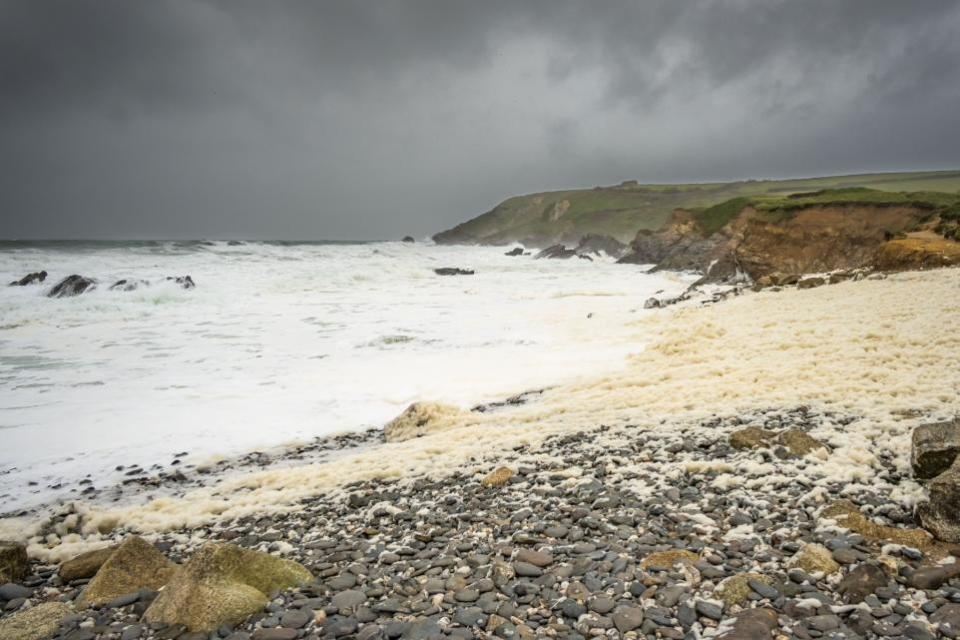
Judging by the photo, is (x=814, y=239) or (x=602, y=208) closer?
(x=814, y=239)

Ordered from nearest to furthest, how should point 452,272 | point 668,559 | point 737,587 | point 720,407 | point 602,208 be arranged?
point 737,587 < point 668,559 < point 720,407 < point 452,272 < point 602,208

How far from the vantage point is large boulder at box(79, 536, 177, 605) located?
4.45m

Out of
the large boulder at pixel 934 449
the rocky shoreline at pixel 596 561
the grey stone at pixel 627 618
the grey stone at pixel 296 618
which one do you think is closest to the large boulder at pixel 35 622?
the rocky shoreline at pixel 596 561

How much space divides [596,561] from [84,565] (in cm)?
478

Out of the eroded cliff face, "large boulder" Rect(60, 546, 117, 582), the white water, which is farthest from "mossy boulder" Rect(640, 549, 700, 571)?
the eroded cliff face

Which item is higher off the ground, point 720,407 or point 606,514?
point 720,407

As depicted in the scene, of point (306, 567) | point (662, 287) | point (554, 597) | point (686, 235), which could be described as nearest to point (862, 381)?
point (554, 597)

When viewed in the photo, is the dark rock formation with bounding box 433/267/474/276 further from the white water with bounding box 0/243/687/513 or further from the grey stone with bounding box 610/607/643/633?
the grey stone with bounding box 610/607/643/633

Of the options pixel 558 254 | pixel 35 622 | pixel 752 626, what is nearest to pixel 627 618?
pixel 752 626

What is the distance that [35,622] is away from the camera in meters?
4.14

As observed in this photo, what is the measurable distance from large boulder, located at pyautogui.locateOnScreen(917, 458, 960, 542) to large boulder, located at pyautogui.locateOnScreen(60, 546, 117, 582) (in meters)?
7.11

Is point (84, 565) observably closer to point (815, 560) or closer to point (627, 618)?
point (627, 618)

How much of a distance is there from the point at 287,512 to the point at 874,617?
18.7 ft

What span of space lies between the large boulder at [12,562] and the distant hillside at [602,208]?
10406cm
